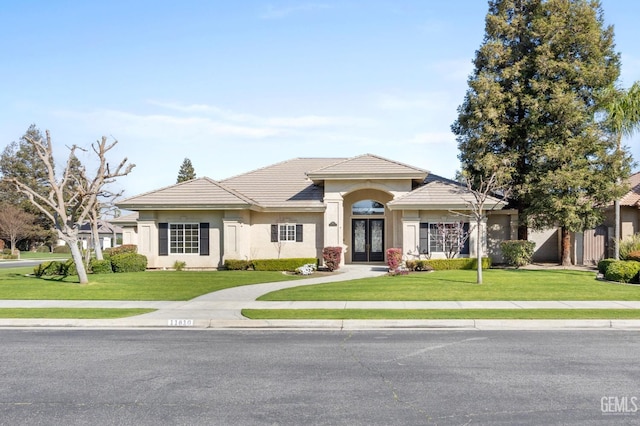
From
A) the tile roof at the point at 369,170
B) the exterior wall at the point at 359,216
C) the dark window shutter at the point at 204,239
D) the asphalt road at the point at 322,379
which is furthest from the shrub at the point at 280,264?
the asphalt road at the point at 322,379

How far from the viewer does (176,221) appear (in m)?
29.1

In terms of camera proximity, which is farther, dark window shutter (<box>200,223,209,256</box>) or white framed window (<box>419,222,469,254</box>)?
dark window shutter (<box>200,223,209,256</box>)

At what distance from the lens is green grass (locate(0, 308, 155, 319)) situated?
13.5 meters

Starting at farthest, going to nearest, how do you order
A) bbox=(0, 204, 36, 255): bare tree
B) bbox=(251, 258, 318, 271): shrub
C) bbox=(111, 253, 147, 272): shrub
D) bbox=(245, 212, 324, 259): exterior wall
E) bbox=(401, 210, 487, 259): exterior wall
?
bbox=(0, 204, 36, 255): bare tree
bbox=(245, 212, 324, 259): exterior wall
bbox=(401, 210, 487, 259): exterior wall
bbox=(251, 258, 318, 271): shrub
bbox=(111, 253, 147, 272): shrub

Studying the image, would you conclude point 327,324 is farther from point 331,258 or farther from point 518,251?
point 518,251

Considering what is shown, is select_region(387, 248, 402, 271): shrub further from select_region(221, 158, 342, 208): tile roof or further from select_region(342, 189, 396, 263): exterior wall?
select_region(221, 158, 342, 208): tile roof

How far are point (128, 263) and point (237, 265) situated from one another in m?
5.45

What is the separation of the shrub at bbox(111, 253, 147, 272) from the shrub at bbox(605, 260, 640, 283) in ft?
71.6

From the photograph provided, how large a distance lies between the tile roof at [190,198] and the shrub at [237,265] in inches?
113

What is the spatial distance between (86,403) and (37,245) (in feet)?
258

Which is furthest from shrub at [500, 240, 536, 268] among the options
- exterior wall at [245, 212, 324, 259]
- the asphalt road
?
the asphalt road

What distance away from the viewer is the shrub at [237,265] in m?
27.8

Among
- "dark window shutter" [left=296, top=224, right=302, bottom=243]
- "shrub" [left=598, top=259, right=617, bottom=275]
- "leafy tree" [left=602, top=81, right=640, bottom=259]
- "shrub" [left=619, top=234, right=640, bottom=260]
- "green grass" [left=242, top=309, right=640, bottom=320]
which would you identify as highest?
"leafy tree" [left=602, top=81, right=640, bottom=259]

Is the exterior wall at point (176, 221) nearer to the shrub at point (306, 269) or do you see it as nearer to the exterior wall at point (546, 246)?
the shrub at point (306, 269)
